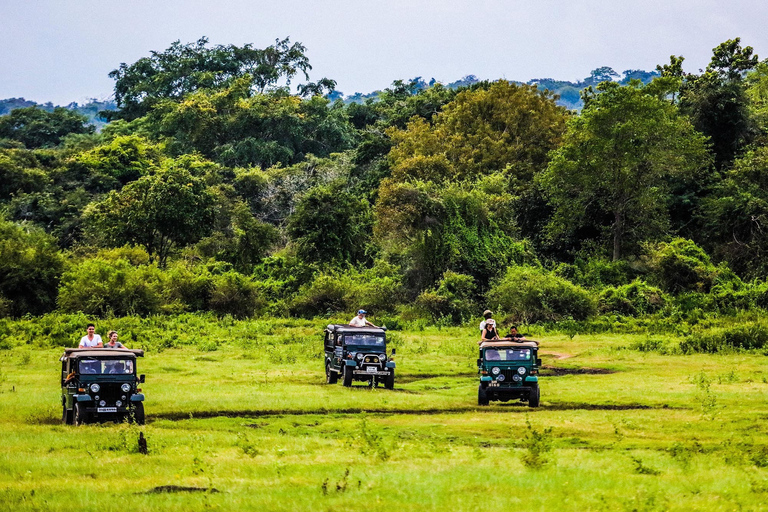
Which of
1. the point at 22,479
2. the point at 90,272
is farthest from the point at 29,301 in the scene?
the point at 22,479

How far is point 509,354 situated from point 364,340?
5.92m

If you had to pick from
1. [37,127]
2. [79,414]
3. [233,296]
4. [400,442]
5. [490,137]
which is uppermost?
[37,127]

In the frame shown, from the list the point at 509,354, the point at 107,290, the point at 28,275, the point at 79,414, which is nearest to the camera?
the point at 79,414

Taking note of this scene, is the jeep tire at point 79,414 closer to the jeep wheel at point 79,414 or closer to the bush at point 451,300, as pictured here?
the jeep wheel at point 79,414

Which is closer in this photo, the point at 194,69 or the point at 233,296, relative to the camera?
the point at 233,296

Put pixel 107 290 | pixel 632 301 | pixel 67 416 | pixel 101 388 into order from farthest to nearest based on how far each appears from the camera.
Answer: pixel 632 301
pixel 107 290
pixel 67 416
pixel 101 388

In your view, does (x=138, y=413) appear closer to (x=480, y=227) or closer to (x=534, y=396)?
(x=534, y=396)

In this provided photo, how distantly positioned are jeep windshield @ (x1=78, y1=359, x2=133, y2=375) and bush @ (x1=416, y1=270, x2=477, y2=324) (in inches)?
1215

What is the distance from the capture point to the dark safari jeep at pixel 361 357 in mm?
27734

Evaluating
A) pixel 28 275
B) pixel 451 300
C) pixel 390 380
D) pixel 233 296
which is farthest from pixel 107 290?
pixel 390 380

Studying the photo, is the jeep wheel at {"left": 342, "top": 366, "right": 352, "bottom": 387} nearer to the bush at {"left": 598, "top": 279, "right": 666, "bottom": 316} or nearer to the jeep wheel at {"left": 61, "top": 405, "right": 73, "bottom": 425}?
the jeep wheel at {"left": 61, "top": 405, "right": 73, "bottom": 425}

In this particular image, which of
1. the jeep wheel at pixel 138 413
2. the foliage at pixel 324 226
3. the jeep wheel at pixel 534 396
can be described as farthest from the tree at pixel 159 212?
the jeep wheel at pixel 138 413

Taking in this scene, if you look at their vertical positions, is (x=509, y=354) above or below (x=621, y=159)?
below

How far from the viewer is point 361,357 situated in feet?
91.5
